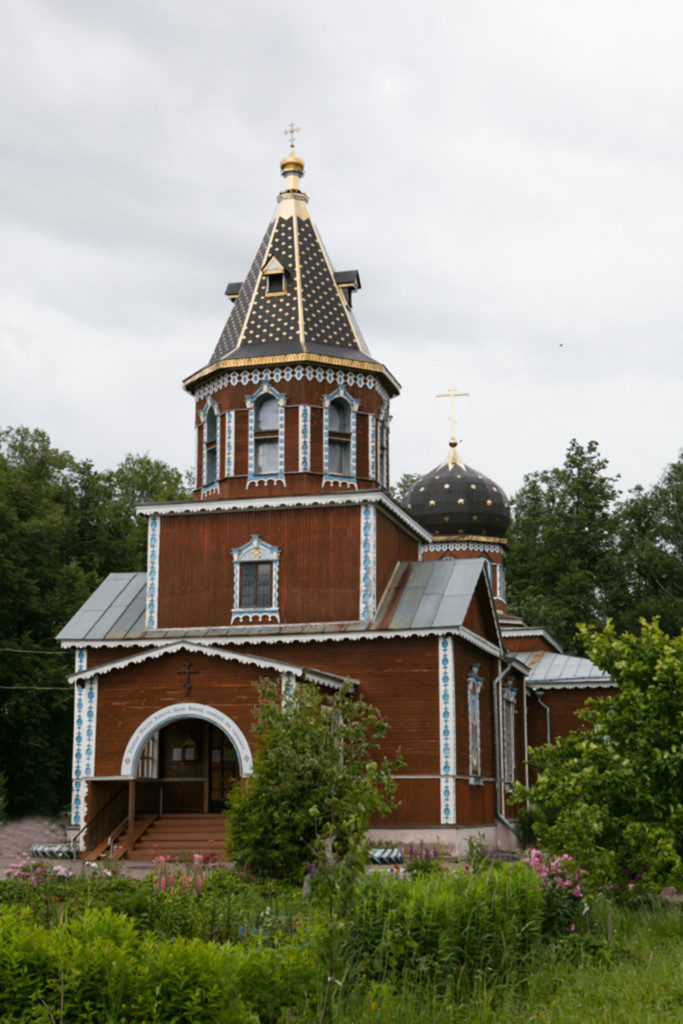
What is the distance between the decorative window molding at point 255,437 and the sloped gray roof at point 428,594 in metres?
2.94

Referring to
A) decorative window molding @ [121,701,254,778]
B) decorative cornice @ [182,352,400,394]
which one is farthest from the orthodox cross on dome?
decorative cornice @ [182,352,400,394]

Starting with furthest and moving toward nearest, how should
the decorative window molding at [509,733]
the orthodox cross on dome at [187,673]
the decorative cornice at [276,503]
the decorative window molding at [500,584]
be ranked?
1. the decorative window molding at [500,584]
2. the decorative window molding at [509,733]
3. the decorative cornice at [276,503]
4. the orthodox cross on dome at [187,673]

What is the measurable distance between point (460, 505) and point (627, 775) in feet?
79.6

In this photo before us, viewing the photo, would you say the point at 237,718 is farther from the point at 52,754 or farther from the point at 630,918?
the point at 52,754

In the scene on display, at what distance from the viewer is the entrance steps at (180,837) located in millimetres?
18328

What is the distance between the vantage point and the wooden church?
1917 centimetres

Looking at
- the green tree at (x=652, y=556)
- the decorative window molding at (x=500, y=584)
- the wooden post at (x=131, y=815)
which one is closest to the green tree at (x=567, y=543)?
the green tree at (x=652, y=556)

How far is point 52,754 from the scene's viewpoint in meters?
30.3

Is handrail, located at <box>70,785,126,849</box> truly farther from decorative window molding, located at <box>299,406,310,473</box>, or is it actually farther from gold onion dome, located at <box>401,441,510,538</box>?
gold onion dome, located at <box>401,441,510,538</box>

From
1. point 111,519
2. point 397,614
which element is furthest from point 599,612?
point 397,614

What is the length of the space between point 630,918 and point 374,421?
12.7m

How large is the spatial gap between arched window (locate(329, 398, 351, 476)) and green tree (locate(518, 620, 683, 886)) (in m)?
10.5

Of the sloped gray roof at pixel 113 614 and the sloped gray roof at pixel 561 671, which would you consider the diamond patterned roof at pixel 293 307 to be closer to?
the sloped gray roof at pixel 113 614

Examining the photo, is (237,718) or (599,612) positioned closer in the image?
(237,718)
